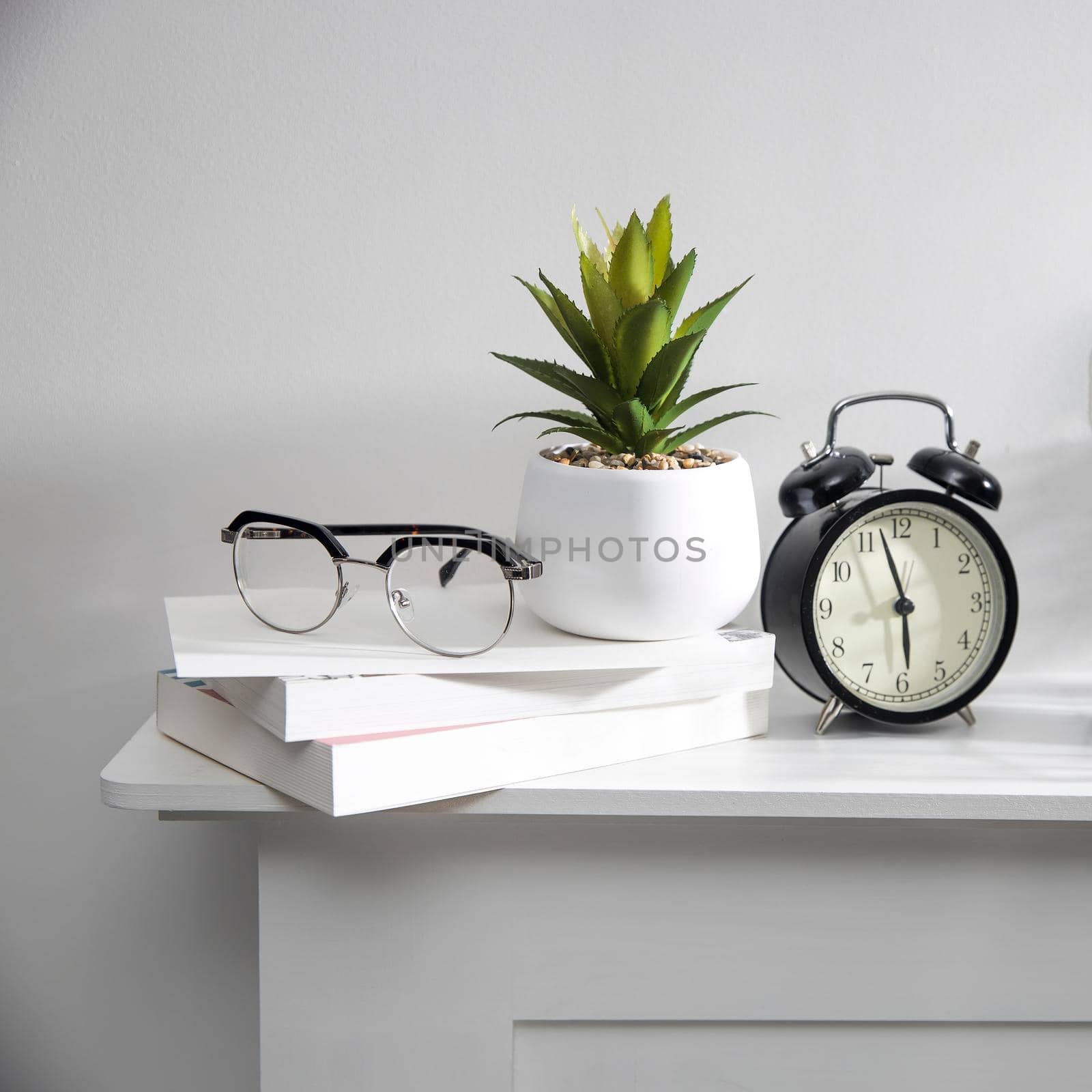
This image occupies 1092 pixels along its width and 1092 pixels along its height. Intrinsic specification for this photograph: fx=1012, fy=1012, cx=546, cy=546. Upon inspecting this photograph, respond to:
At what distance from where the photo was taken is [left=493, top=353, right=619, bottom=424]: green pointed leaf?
676mm

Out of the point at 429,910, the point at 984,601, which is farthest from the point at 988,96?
the point at 429,910

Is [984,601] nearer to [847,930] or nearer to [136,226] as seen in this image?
[847,930]

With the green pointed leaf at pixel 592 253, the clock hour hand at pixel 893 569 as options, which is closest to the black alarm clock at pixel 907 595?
the clock hour hand at pixel 893 569

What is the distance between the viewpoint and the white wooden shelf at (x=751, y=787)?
61 centimetres

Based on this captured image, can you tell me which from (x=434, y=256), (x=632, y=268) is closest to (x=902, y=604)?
(x=632, y=268)

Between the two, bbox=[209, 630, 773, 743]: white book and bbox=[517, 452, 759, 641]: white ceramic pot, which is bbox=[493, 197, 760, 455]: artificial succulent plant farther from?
bbox=[209, 630, 773, 743]: white book

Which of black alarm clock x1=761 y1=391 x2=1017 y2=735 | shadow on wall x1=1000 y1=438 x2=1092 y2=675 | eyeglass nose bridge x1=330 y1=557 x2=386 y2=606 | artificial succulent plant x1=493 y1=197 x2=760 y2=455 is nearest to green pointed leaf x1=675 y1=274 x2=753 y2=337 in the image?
artificial succulent plant x1=493 y1=197 x2=760 y2=455

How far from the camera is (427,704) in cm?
60

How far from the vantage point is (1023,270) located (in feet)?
2.90

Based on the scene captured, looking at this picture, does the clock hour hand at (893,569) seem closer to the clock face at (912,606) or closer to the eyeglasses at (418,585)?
the clock face at (912,606)

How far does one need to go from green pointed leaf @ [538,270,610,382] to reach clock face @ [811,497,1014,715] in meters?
0.22

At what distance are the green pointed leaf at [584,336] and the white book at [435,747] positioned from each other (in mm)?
228

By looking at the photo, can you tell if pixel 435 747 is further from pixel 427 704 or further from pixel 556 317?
pixel 556 317

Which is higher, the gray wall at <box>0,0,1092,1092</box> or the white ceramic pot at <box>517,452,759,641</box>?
the gray wall at <box>0,0,1092,1092</box>
